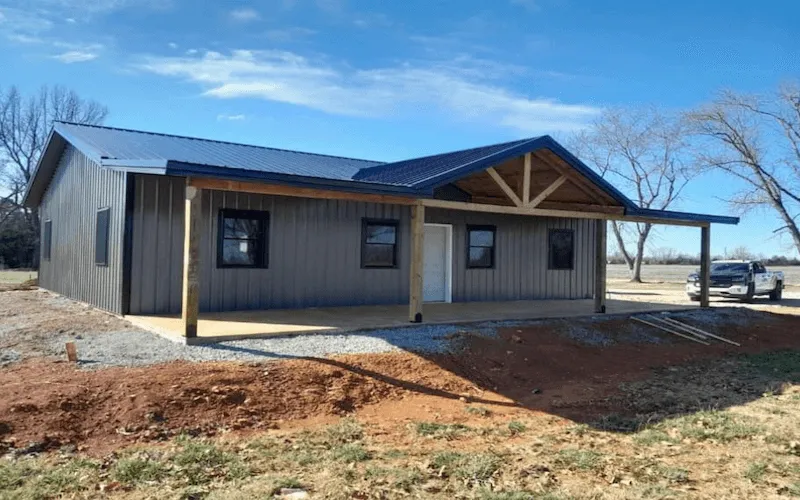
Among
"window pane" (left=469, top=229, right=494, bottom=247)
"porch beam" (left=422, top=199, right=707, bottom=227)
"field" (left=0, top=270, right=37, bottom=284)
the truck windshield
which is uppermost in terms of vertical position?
"porch beam" (left=422, top=199, right=707, bottom=227)

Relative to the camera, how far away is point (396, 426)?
219 inches

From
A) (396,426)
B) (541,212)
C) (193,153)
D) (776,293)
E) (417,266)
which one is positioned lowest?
(396,426)

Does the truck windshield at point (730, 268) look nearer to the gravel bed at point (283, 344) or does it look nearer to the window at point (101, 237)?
the gravel bed at point (283, 344)

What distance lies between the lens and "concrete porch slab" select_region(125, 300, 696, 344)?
328 inches

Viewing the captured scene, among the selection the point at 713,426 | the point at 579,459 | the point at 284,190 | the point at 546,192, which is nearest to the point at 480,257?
the point at 546,192

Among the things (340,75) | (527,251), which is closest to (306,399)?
(527,251)

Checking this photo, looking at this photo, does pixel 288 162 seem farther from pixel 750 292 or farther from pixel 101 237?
pixel 750 292

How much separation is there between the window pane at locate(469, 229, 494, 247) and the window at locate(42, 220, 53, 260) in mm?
11064

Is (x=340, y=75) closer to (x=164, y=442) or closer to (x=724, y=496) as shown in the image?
(x=164, y=442)

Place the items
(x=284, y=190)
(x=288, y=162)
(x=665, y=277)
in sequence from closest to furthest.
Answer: (x=284, y=190)
(x=288, y=162)
(x=665, y=277)

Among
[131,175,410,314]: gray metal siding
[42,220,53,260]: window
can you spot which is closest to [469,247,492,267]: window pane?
[131,175,410,314]: gray metal siding

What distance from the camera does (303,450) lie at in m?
4.73

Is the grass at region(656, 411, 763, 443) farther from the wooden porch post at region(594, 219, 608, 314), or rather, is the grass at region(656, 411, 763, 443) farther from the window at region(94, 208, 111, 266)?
the window at region(94, 208, 111, 266)

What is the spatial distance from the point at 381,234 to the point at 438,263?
1.69m
